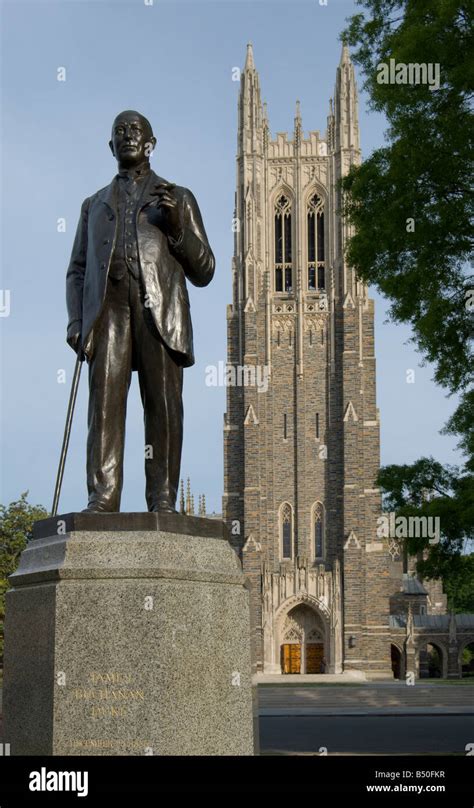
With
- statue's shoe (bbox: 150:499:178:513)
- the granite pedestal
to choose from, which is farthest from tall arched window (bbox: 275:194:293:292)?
the granite pedestal

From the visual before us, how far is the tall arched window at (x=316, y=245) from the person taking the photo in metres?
59.4

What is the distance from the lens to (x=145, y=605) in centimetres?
536

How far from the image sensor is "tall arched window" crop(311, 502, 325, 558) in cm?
5625

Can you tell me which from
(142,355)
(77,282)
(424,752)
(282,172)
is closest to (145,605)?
(142,355)

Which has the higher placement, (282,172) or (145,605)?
(282,172)

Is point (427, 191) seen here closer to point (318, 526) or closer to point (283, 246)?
point (318, 526)

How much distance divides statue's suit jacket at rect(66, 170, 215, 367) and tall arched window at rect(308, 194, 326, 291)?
52.9 m

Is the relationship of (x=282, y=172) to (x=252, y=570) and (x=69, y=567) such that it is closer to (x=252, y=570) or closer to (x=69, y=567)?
(x=252, y=570)

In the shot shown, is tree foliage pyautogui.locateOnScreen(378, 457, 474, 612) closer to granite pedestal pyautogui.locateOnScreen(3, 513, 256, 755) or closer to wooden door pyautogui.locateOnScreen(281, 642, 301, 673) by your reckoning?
granite pedestal pyautogui.locateOnScreen(3, 513, 256, 755)

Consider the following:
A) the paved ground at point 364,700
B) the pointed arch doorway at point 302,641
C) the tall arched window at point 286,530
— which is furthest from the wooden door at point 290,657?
the paved ground at point 364,700

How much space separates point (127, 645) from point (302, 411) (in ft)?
172

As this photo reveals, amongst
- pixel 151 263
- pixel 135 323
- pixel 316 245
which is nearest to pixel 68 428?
pixel 135 323

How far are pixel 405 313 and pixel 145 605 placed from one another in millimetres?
9146

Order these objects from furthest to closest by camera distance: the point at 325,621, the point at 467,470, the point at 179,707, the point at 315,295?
1. the point at 315,295
2. the point at 325,621
3. the point at 467,470
4. the point at 179,707
